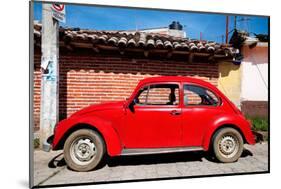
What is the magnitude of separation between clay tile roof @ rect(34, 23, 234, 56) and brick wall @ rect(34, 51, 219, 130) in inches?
7.9

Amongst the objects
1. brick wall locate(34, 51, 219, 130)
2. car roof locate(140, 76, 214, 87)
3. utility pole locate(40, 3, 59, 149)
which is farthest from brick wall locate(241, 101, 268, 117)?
utility pole locate(40, 3, 59, 149)

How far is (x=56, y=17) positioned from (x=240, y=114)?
9.68ft

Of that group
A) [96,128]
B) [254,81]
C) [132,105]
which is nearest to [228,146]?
[254,81]

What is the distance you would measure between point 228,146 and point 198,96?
87 centimetres

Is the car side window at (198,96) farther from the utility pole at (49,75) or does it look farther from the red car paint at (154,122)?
the utility pole at (49,75)

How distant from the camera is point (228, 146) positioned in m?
4.68

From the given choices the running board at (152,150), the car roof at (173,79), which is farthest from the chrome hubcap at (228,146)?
the car roof at (173,79)

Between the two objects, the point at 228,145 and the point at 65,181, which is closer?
the point at 65,181

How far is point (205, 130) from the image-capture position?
455 cm

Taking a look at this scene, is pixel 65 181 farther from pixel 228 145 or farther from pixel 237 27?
pixel 237 27

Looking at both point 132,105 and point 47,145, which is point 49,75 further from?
point 132,105

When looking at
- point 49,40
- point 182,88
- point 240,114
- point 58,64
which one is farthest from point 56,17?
point 240,114

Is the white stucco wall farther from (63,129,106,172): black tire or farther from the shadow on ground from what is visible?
(63,129,106,172): black tire

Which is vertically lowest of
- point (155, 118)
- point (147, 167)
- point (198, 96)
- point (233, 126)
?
point (147, 167)
